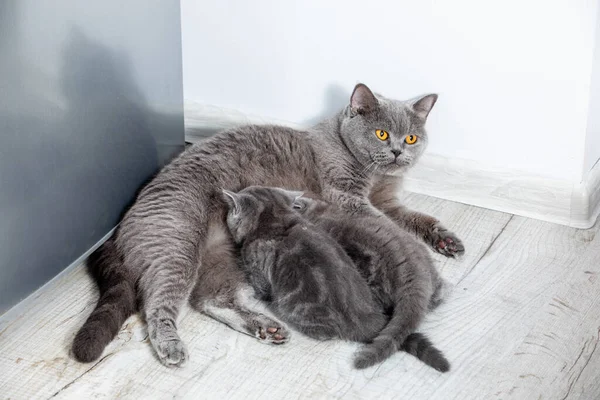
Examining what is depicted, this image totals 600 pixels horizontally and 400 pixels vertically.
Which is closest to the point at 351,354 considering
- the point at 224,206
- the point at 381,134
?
the point at 224,206

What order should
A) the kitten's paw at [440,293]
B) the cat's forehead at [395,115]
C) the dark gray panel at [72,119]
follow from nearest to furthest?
1. the dark gray panel at [72,119]
2. the kitten's paw at [440,293]
3. the cat's forehead at [395,115]

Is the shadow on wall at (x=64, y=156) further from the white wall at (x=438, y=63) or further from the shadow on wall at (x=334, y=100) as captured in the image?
the shadow on wall at (x=334, y=100)

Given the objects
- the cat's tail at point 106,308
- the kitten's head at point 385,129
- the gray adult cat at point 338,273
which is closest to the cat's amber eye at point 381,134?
the kitten's head at point 385,129

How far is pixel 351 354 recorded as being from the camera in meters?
1.83

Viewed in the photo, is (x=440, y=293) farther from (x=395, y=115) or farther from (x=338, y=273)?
(x=395, y=115)

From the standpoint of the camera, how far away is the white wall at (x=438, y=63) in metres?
2.21

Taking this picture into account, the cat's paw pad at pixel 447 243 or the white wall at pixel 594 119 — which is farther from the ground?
the white wall at pixel 594 119

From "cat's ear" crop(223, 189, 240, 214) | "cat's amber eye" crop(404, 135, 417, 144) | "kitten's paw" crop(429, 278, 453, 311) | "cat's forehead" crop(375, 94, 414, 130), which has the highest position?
"cat's forehead" crop(375, 94, 414, 130)

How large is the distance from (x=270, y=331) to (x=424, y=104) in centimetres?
86

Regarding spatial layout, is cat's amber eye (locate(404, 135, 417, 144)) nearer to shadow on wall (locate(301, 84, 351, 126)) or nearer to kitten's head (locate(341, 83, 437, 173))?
kitten's head (locate(341, 83, 437, 173))

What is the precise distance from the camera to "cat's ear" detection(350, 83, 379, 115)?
7.44 feet

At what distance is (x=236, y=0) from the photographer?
2.54m

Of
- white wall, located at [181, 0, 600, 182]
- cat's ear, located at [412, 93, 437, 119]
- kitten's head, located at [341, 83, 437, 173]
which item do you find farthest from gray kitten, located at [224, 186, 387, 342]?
white wall, located at [181, 0, 600, 182]

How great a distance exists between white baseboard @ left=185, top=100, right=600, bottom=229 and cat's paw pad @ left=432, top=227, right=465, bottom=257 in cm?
28
